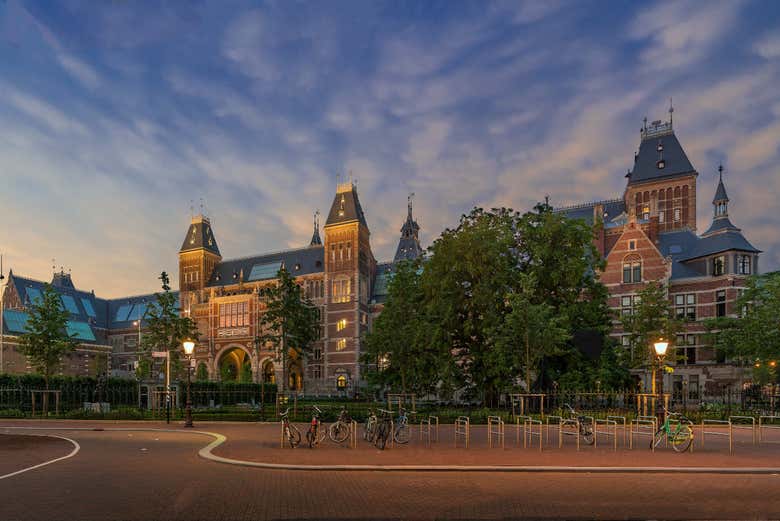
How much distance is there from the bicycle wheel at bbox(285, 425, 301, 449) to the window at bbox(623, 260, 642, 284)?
135ft

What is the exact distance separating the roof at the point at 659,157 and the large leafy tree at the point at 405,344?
40.8 metres

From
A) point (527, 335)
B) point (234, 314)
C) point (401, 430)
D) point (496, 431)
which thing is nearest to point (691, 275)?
point (527, 335)

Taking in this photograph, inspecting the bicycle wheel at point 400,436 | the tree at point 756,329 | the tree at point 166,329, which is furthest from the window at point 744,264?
the tree at point 166,329

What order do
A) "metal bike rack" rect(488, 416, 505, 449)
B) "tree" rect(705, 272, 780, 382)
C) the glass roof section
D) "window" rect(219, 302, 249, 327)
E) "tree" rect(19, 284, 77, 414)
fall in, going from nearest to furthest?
"metal bike rack" rect(488, 416, 505, 449), "tree" rect(19, 284, 77, 414), "tree" rect(705, 272, 780, 382), "window" rect(219, 302, 249, 327), the glass roof section

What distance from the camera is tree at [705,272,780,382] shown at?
37.9 meters

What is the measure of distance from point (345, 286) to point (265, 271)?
605 inches

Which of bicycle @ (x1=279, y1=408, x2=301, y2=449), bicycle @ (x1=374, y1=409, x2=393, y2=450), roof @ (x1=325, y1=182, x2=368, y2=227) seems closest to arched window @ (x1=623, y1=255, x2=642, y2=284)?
roof @ (x1=325, y1=182, x2=368, y2=227)

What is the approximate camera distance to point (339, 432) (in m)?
18.3

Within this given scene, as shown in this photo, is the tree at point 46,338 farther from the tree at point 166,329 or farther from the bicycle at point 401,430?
the bicycle at point 401,430

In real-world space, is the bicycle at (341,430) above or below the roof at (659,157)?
below

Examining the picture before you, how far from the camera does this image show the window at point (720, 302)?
47.6 metres

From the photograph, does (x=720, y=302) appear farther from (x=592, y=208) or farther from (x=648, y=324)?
(x=592, y=208)

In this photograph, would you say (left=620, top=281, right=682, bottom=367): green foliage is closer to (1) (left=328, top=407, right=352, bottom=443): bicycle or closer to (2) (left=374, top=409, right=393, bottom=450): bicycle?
(1) (left=328, top=407, right=352, bottom=443): bicycle

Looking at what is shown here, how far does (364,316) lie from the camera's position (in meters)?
73.1
